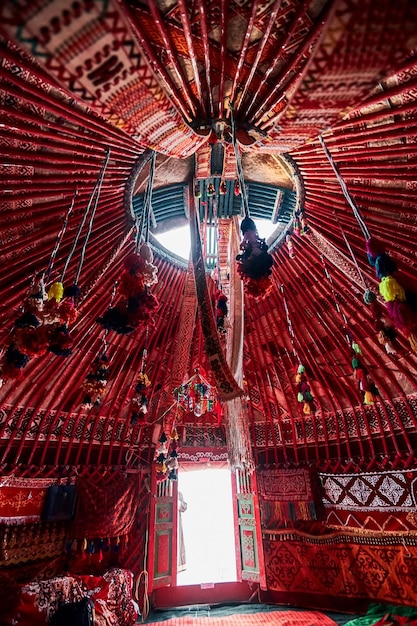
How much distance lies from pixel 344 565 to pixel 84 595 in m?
4.71

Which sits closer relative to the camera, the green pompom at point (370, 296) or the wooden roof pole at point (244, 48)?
the wooden roof pole at point (244, 48)

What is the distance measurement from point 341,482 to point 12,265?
7.07 m

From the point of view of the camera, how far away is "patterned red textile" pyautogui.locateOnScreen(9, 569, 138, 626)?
14.5 feet

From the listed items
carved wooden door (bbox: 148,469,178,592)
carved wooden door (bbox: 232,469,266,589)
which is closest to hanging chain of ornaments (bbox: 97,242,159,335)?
carved wooden door (bbox: 232,469,266,589)

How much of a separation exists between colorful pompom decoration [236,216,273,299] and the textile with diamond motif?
217 inches

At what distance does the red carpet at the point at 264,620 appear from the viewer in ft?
18.4

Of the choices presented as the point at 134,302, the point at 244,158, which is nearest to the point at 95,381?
the point at 134,302

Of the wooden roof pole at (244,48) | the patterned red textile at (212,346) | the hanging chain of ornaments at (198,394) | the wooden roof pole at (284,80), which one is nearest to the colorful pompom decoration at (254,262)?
the patterned red textile at (212,346)

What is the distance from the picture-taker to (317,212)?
449 centimetres

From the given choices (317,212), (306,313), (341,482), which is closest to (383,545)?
(341,482)

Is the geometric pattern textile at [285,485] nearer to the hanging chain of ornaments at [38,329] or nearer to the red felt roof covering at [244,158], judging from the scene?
the red felt roof covering at [244,158]

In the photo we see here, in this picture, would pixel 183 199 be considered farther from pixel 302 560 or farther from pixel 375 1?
pixel 302 560

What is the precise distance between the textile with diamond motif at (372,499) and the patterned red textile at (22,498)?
5583mm

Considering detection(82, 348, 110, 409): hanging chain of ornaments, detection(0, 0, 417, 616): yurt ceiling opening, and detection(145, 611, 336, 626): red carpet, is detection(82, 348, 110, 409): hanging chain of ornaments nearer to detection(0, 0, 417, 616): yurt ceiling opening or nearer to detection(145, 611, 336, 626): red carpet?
detection(0, 0, 417, 616): yurt ceiling opening
